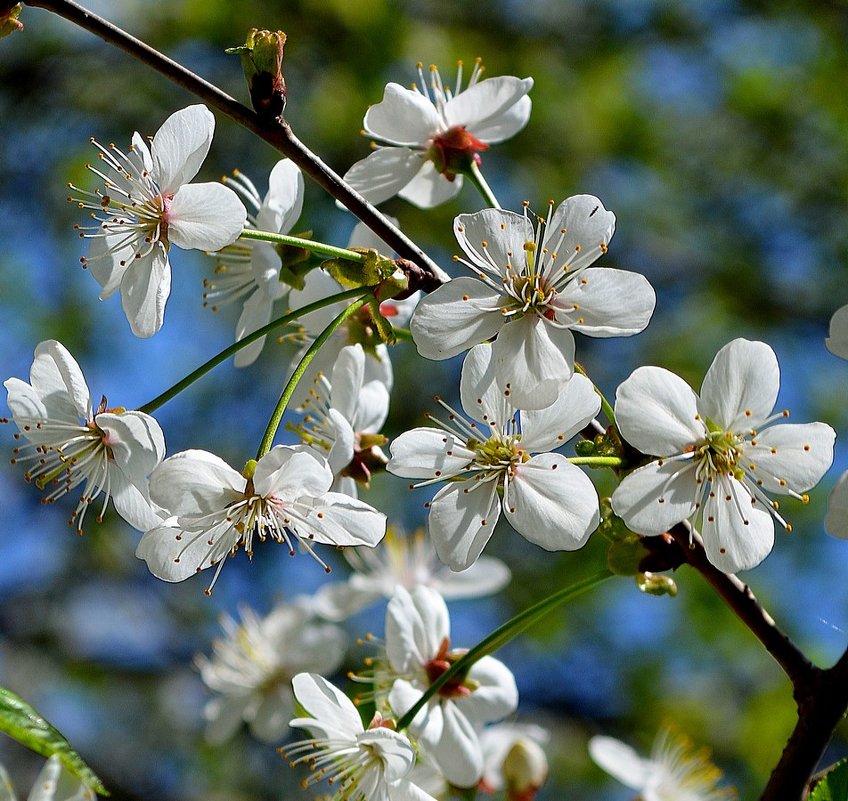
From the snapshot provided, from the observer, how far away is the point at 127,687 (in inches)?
133

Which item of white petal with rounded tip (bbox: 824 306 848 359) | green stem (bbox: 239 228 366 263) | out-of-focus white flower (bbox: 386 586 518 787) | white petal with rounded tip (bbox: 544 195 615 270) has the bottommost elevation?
out-of-focus white flower (bbox: 386 586 518 787)

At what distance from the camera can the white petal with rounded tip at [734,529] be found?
0.84 m

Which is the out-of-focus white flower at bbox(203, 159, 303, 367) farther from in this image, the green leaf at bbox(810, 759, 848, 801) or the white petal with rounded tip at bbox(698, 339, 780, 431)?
the green leaf at bbox(810, 759, 848, 801)

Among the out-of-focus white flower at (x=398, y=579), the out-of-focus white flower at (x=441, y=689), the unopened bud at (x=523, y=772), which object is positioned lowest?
the unopened bud at (x=523, y=772)

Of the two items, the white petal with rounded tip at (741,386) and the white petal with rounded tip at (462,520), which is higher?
the white petal with rounded tip at (741,386)

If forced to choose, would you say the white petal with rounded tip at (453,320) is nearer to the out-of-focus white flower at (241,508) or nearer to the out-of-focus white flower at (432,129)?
the out-of-focus white flower at (241,508)

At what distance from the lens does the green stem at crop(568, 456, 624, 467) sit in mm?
835

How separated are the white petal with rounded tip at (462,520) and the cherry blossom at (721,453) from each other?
12 centimetres

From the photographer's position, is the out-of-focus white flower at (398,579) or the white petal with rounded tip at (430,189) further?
the out-of-focus white flower at (398,579)

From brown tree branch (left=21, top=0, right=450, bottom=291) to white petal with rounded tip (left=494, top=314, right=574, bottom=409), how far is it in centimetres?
10

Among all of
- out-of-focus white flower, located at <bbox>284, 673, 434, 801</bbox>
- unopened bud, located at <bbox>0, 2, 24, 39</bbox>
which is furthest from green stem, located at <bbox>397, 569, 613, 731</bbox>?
unopened bud, located at <bbox>0, 2, 24, 39</bbox>

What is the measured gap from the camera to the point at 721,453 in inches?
35.1

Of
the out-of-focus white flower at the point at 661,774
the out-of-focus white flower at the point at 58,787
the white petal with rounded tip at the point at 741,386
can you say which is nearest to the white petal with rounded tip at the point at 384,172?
the white petal with rounded tip at the point at 741,386

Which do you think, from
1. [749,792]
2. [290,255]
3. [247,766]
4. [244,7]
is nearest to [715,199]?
[244,7]
